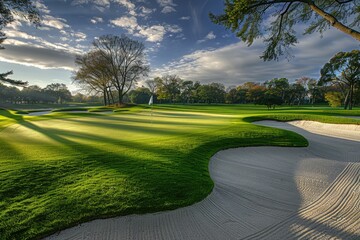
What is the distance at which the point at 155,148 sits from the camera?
686 centimetres

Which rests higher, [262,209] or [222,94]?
[222,94]

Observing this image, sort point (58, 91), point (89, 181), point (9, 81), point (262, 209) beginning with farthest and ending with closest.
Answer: point (58, 91)
point (9, 81)
point (89, 181)
point (262, 209)

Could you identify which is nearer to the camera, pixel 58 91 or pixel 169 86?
pixel 169 86

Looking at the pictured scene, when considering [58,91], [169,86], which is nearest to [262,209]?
[169,86]

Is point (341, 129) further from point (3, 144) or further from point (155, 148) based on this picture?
point (3, 144)

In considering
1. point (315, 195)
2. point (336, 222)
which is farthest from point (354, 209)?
point (336, 222)

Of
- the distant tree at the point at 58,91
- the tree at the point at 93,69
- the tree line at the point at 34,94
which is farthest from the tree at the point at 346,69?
the distant tree at the point at 58,91

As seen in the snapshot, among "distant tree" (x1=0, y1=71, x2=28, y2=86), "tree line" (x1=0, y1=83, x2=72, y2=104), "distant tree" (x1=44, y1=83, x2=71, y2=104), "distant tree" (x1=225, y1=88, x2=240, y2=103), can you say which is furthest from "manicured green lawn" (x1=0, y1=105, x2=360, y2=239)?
"distant tree" (x1=44, y1=83, x2=71, y2=104)

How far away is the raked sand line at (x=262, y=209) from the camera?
302cm

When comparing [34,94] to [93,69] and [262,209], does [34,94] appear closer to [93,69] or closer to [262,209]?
[93,69]

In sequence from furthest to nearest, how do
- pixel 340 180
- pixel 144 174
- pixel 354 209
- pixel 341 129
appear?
1. pixel 341 129
2. pixel 340 180
3. pixel 144 174
4. pixel 354 209

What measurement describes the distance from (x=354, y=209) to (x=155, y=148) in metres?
5.86

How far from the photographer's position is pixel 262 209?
12.7 feet

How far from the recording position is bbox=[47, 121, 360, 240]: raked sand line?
3.02m
